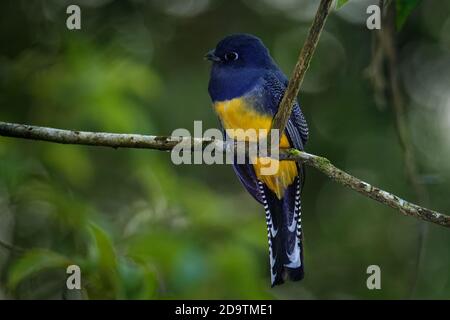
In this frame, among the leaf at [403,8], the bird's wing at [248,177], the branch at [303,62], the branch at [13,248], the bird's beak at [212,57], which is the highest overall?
the bird's beak at [212,57]

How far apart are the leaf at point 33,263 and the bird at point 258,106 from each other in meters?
0.99

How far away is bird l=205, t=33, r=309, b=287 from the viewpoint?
3.79m

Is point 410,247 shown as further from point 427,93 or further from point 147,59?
point 147,59

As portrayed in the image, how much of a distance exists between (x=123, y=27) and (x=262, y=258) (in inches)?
88.7

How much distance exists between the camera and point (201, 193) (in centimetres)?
438

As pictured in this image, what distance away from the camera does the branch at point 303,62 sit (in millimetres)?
2635

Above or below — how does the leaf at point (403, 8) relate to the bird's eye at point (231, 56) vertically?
below

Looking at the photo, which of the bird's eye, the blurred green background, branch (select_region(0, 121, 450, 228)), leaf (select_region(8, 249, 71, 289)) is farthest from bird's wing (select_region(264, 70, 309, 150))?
leaf (select_region(8, 249, 71, 289))

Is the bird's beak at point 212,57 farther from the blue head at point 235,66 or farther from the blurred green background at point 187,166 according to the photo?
the blurred green background at point 187,166

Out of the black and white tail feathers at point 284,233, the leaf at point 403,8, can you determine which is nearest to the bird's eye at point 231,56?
the black and white tail feathers at point 284,233

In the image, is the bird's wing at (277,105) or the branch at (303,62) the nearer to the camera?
the branch at (303,62)

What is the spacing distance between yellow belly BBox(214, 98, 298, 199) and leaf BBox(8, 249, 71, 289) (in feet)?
3.59

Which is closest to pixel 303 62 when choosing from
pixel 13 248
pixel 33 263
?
pixel 33 263

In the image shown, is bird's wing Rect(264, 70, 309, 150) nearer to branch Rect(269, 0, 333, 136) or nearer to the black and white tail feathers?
the black and white tail feathers
